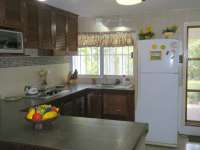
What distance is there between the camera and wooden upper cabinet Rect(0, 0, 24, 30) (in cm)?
256

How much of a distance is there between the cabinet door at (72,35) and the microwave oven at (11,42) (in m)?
1.46

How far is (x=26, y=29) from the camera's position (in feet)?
9.78

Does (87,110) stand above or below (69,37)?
below

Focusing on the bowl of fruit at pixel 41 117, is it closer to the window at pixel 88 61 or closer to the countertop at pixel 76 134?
the countertop at pixel 76 134

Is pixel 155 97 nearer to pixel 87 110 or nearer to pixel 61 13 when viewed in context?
pixel 87 110

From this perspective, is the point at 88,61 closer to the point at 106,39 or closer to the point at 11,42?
the point at 106,39

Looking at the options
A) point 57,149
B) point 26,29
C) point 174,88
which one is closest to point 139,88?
point 174,88

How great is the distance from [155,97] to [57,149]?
8.33 feet

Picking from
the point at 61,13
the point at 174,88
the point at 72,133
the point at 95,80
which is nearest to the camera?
the point at 72,133

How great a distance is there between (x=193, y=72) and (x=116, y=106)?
5.55 feet

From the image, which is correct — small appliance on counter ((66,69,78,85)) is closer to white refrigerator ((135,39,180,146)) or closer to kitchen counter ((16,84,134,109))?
kitchen counter ((16,84,134,109))

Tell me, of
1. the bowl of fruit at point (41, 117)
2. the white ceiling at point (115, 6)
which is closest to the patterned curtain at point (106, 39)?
the white ceiling at point (115, 6)

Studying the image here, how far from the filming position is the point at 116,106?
4.20 metres

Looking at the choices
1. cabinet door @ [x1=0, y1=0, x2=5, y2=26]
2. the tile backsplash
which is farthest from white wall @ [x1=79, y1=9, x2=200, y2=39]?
→ cabinet door @ [x1=0, y1=0, x2=5, y2=26]
